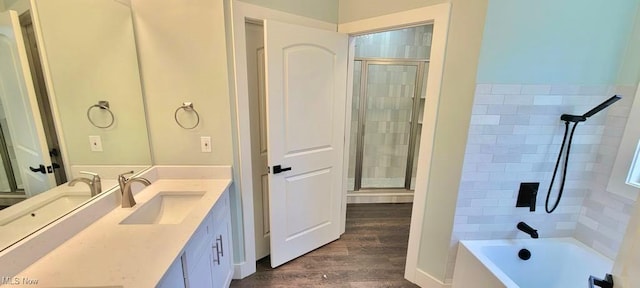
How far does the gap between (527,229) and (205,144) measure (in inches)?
89.4

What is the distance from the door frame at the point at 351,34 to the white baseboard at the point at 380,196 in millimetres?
1456

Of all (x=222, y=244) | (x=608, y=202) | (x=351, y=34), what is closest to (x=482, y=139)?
(x=608, y=202)

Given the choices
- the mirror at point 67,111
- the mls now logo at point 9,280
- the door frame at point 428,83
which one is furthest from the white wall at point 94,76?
the door frame at point 428,83

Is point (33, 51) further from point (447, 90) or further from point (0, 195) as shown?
point (447, 90)

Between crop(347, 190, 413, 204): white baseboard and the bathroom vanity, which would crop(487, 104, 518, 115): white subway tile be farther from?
crop(347, 190, 413, 204): white baseboard

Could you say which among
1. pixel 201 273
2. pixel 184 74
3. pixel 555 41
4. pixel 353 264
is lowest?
pixel 353 264

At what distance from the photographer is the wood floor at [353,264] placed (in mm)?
2023

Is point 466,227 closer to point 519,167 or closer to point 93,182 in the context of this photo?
point 519,167

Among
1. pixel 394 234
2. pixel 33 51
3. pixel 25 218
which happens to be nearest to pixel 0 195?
pixel 25 218

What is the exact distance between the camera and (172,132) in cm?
178

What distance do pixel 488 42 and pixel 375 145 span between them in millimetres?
2146

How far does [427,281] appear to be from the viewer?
1944mm

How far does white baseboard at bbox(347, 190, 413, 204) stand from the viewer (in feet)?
11.4

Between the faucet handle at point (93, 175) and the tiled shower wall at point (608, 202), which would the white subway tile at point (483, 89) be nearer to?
the tiled shower wall at point (608, 202)
